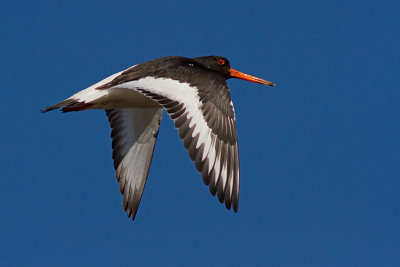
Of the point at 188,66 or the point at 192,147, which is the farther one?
the point at 188,66

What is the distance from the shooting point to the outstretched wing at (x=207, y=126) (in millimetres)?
7723

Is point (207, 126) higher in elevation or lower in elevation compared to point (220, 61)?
lower

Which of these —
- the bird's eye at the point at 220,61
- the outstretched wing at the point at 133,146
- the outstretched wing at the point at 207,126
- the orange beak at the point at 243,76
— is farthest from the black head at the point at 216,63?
the outstretched wing at the point at 207,126

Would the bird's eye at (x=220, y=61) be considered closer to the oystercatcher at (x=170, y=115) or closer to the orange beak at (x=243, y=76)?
the orange beak at (x=243, y=76)

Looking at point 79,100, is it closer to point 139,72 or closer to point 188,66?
point 139,72

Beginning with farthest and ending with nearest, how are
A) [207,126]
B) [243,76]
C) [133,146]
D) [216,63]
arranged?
[243,76] → [216,63] → [133,146] → [207,126]

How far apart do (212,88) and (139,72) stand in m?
1.40

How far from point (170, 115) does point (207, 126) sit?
0.52 meters

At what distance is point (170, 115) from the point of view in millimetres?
7848

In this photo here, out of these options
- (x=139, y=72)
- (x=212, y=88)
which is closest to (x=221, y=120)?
(x=212, y=88)

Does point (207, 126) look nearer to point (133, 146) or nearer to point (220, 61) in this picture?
point (133, 146)

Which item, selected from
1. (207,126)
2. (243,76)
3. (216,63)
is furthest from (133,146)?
(207,126)

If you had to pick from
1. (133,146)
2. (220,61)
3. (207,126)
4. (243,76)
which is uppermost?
(220,61)

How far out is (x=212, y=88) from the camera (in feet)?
27.5
